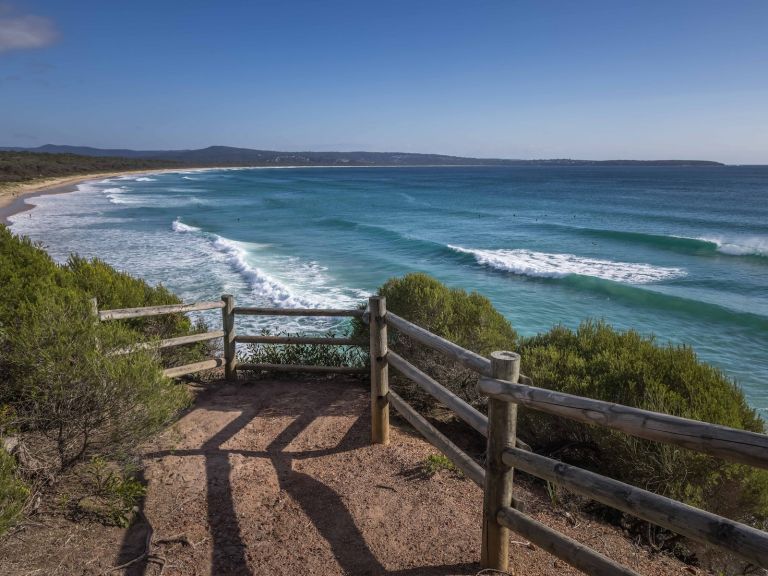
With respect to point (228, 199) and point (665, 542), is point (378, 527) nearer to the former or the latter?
point (665, 542)

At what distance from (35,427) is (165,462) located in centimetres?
120

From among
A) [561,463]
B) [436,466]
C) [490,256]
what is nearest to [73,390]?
[436,466]

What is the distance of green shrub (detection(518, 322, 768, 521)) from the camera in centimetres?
430

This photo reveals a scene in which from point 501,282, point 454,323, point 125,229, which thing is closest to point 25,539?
point 454,323

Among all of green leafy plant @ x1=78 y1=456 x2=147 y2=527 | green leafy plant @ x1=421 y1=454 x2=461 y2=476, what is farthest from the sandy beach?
green leafy plant @ x1=421 y1=454 x2=461 y2=476

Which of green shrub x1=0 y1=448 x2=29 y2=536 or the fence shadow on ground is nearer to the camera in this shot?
green shrub x1=0 y1=448 x2=29 y2=536

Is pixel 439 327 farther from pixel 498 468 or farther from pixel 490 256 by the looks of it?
pixel 490 256

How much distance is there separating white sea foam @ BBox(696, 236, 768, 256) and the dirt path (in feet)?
87.4

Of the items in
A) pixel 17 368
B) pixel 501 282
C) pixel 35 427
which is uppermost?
pixel 17 368

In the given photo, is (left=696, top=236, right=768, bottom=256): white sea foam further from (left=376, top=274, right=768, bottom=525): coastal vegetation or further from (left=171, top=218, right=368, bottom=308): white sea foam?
(left=376, top=274, right=768, bottom=525): coastal vegetation

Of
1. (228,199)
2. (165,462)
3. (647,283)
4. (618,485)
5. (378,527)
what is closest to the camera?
(618,485)

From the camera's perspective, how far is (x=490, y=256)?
24641mm

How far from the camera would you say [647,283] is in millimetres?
19828

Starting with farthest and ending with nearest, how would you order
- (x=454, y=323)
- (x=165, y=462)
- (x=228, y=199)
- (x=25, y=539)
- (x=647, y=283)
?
(x=228, y=199) → (x=647, y=283) → (x=454, y=323) → (x=165, y=462) → (x=25, y=539)
